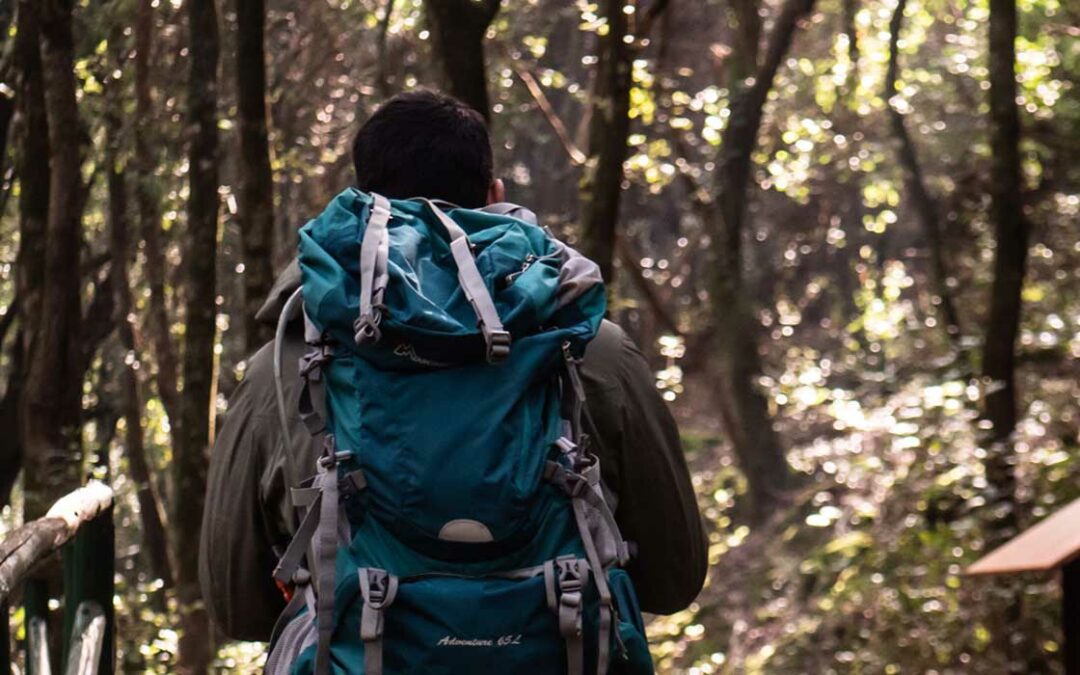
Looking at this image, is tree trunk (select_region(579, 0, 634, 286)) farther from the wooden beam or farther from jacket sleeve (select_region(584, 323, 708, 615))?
jacket sleeve (select_region(584, 323, 708, 615))

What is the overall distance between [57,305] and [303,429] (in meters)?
4.45

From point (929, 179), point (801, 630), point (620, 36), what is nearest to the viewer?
point (620, 36)

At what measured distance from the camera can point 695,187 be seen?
551 inches

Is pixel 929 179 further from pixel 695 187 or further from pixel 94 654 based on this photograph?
pixel 94 654

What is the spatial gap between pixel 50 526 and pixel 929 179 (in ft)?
48.7

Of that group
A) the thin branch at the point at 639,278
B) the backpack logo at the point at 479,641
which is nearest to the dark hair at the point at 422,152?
the backpack logo at the point at 479,641

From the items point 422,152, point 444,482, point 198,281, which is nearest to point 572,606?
point 444,482

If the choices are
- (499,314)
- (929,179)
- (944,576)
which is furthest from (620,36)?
(929,179)

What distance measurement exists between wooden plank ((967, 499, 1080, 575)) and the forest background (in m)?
2.34

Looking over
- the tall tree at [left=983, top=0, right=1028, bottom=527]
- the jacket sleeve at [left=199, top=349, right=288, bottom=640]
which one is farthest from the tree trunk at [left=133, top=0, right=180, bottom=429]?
the jacket sleeve at [left=199, top=349, right=288, bottom=640]

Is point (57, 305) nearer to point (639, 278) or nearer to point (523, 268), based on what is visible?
point (523, 268)

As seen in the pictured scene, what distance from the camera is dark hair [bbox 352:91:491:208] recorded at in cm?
281

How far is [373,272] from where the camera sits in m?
2.48

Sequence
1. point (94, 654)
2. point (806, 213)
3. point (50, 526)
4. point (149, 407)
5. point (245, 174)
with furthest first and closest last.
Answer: point (806, 213) → point (149, 407) → point (245, 174) → point (94, 654) → point (50, 526)
